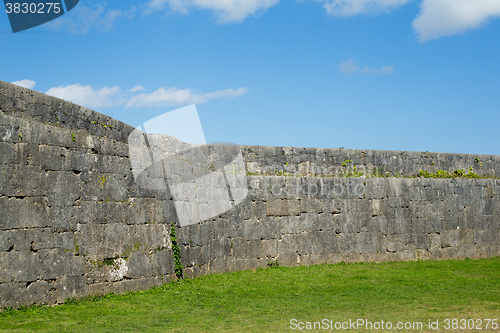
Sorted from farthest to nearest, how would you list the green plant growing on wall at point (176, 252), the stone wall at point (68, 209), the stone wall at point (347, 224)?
the stone wall at point (347, 224), the green plant growing on wall at point (176, 252), the stone wall at point (68, 209)

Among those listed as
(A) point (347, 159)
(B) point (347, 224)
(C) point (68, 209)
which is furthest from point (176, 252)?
(A) point (347, 159)

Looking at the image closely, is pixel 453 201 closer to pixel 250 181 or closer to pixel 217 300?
pixel 250 181

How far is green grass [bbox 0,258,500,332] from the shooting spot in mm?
6801

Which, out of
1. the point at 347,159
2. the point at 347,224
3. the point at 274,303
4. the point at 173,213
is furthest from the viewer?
the point at 347,159

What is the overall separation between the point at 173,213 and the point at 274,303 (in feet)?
10.3

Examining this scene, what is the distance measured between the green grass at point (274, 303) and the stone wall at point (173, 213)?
1.69 ft

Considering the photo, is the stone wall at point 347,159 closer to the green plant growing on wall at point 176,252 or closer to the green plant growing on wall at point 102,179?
the green plant growing on wall at point 176,252

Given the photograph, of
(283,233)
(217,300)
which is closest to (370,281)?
(283,233)

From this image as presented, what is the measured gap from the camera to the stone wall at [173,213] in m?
7.34

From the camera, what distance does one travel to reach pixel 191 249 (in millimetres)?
10773

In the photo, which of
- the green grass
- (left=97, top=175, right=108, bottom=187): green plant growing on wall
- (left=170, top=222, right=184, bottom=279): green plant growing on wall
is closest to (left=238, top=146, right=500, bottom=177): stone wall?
the green grass

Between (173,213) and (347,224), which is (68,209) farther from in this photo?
(347,224)

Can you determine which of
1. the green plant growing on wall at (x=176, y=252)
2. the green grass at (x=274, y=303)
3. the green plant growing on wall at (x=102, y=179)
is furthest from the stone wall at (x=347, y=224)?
the green plant growing on wall at (x=102, y=179)

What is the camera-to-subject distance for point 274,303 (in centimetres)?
845
